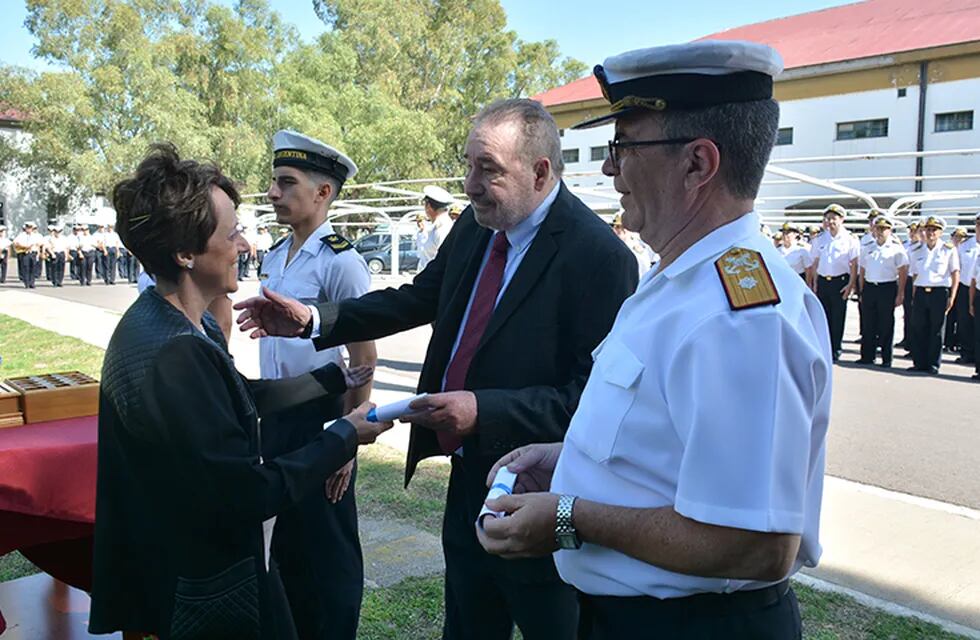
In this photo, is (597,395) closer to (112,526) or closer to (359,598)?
(112,526)

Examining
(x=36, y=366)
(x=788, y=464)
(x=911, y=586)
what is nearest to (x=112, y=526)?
(x=788, y=464)

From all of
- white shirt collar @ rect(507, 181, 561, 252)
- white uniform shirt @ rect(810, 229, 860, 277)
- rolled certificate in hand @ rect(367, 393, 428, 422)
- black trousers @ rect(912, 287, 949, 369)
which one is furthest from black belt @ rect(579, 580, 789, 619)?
white uniform shirt @ rect(810, 229, 860, 277)

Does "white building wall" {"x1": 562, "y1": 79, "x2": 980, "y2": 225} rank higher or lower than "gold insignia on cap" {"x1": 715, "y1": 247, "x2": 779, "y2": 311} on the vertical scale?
higher

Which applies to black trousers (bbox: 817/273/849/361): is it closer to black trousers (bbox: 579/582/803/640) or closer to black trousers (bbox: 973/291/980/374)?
black trousers (bbox: 973/291/980/374)

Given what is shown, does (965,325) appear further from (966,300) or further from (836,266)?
(836,266)

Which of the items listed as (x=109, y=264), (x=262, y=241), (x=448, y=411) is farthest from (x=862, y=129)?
(x=448, y=411)

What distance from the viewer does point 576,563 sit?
156 centimetres

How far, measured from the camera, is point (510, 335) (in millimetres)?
2369

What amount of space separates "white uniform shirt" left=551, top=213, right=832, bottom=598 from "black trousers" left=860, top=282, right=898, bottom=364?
11.6m

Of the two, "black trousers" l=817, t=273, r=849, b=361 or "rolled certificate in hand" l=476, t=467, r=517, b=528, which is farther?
"black trousers" l=817, t=273, r=849, b=361

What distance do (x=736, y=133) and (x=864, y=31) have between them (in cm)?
3294

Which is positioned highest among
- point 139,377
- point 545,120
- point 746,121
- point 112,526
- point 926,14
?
point 926,14

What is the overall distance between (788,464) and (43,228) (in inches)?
1755

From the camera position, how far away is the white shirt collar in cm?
255
